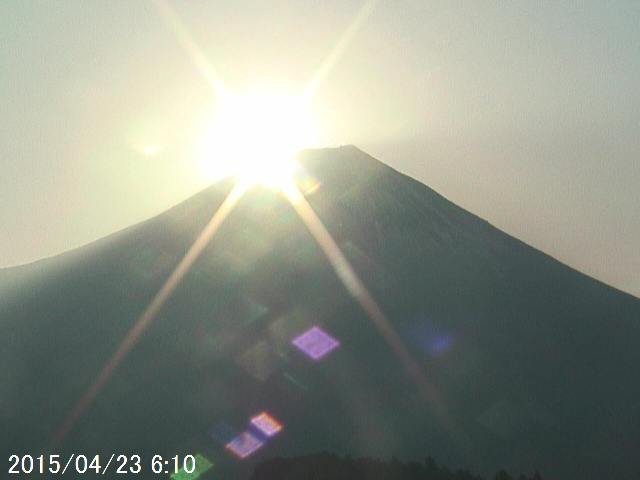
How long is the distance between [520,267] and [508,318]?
35.2 feet

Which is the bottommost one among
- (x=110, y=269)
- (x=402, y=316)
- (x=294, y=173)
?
(x=402, y=316)

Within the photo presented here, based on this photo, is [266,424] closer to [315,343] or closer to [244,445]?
[244,445]

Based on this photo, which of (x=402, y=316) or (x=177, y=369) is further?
(x=402, y=316)

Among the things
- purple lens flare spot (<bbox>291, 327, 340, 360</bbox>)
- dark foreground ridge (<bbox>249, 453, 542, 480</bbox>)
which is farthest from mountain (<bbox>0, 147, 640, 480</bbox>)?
dark foreground ridge (<bbox>249, 453, 542, 480</bbox>)

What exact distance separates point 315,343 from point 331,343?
1.83 meters

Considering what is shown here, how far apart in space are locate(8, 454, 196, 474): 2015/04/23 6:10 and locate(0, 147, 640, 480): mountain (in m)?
0.57

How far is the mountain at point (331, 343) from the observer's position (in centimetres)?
5519

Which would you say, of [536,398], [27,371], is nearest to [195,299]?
[27,371]

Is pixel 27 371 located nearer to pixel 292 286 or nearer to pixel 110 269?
pixel 110 269

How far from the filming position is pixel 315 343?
7000cm

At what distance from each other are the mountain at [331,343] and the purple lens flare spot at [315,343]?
0.30m

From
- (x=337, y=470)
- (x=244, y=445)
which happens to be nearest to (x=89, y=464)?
(x=244, y=445)

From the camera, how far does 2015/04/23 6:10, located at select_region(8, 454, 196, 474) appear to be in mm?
47562

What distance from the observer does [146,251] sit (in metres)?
84.1
